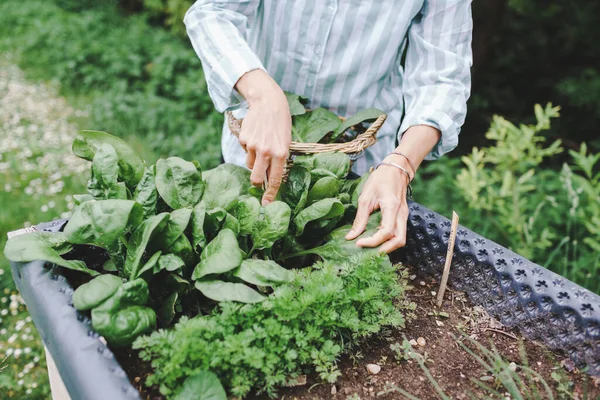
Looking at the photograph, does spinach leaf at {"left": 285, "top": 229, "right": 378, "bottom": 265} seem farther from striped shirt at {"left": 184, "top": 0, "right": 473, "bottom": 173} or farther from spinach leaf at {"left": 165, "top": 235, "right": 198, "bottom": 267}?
striped shirt at {"left": 184, "top": 0, "right": 473, "bottom": 173}

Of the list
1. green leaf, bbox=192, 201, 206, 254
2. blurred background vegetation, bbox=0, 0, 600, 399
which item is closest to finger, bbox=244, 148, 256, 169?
green leaf, bbox=192, 201, 206, 254

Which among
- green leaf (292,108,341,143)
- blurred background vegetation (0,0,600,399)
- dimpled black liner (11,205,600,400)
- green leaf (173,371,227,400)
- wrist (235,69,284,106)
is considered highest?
wrist (235,69,284,106)

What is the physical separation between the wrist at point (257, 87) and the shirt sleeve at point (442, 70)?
42 cm

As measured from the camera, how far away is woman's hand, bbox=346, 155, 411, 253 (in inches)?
49.9

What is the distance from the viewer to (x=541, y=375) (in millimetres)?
1198

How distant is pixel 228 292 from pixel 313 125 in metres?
0.69

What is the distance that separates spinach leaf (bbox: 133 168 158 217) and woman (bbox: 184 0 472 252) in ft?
0.84

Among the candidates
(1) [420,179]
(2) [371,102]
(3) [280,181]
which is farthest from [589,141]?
(3) [280,181]

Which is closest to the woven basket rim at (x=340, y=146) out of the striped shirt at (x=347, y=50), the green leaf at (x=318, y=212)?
the striped shirt at (x=347, y=50)

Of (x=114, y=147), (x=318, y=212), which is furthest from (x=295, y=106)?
(x=114, y=147)

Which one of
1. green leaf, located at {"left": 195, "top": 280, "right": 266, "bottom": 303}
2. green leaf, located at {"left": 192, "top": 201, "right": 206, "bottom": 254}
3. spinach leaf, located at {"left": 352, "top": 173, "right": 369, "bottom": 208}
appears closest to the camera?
green leaf, located at {"left": 195, "top": 280, "right": 266, "bottom": 303}

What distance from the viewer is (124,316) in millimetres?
1023

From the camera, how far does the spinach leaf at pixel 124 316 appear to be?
1011mm

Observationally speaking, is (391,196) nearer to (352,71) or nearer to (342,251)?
(342,251)
